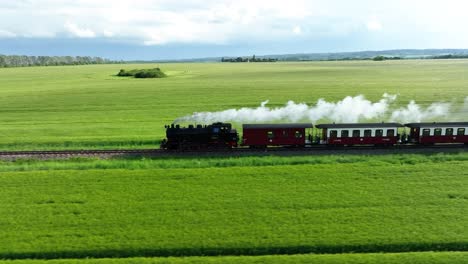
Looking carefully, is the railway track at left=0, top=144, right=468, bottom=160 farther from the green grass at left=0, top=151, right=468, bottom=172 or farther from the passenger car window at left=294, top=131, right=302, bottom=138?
the green grass at left=0, top=151, right=468, bottom=172

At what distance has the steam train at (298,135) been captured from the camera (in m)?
29.1

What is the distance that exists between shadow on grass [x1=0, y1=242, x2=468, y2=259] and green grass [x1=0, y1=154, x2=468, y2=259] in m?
0.04

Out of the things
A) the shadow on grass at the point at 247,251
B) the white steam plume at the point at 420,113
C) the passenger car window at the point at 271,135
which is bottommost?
the shadow on grass at the point at 247,251

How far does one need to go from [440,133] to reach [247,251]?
2271cm

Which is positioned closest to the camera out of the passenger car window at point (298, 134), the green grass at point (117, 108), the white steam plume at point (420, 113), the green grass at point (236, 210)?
the green grass at point (236, 210)

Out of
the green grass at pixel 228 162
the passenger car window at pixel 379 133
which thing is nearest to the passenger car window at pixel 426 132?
the green grass at pixel 228 162

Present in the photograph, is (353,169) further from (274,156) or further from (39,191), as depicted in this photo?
(39,191)

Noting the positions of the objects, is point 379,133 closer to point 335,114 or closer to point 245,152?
point 245,152

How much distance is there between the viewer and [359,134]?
3003 centimetres

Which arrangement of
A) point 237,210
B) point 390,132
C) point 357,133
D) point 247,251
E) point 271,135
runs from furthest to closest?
point 390,132, point 357,133, point 271,135, point 237,210, point 247,251

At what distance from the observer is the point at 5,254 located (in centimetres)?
1534

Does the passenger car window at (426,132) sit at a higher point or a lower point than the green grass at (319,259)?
higher

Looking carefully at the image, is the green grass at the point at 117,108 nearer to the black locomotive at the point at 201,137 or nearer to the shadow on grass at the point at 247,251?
the black locomotive at the point at 201,137

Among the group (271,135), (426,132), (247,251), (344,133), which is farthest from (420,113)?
(247,251)
